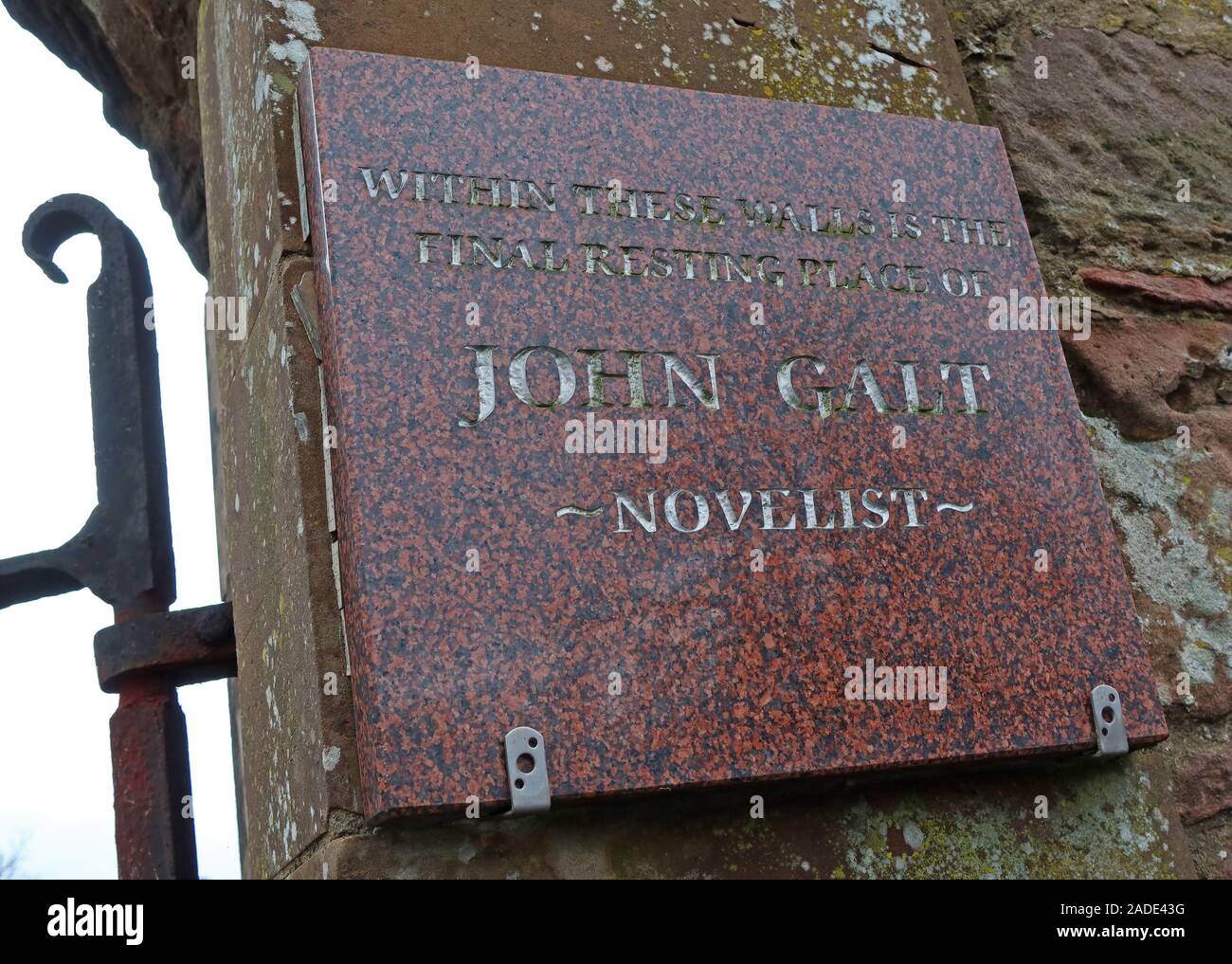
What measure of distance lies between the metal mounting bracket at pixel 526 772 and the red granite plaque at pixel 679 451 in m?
0.01

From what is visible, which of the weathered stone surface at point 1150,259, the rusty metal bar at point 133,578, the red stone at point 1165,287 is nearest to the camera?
the rusty metal bar at point 133,578

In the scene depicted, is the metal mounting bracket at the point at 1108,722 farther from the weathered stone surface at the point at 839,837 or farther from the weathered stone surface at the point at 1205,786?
the weathered stone surface at the point at 1205,786

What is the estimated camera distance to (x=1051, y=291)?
2201 millimetres

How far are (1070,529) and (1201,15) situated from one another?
1.52m

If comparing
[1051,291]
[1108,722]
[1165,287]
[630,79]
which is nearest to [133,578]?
[630,79]

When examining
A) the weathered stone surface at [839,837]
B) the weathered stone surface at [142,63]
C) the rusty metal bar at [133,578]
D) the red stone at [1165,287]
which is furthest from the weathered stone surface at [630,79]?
the red stone at [1165,287]

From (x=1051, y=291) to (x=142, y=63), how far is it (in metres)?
1.85

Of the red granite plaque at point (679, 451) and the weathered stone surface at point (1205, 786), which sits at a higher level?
the red granite plaque at point (679, 451)

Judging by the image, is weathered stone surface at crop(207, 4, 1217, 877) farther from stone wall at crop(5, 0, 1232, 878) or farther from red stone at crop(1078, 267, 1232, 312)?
red stone at crop(1078, 267, 1232, 312)

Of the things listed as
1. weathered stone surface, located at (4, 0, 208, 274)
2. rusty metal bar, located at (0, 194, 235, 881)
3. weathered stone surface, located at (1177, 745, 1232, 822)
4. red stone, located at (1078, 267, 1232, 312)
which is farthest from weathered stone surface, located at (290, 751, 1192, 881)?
weathered stone surface, located at (4, 0, 208, 274)

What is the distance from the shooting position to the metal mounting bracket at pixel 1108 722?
1.67 metres

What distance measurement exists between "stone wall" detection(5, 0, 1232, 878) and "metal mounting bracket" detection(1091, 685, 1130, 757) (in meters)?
0.08

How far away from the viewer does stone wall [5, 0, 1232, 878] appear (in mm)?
1497
